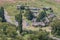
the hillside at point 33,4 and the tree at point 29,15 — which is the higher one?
the hillside at point 33,4

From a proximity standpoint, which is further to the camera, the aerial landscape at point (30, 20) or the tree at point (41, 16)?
the tree at point (41, 16)

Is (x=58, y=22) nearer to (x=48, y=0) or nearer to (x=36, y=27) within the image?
(x=36, y=27)

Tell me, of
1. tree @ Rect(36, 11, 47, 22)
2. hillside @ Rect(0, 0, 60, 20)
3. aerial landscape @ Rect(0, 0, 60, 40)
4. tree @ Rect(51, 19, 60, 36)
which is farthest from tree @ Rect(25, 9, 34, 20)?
tree @ Rect(51, 19, 60, 36)

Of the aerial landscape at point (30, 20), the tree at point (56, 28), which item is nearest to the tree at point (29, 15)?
the aerial landscape at point (30, 20)

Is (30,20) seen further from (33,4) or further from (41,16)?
(33,4)

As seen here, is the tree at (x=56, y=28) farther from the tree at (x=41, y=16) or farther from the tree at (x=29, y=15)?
the tree at (x=29, y=15)

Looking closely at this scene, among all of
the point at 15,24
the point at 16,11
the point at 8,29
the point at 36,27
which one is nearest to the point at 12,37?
the point at 8,29

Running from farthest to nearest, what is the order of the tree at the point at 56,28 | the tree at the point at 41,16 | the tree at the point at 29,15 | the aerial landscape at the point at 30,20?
the tree at the point at 29,15
the tree at the point at 41,16
the tree at the point at 56,28
the aerial landscape at the point at 30,20

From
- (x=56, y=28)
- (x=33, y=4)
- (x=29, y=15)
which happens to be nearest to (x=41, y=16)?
(x=29, y=15)

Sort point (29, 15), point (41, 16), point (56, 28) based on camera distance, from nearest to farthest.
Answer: point (56, 28) < point (41, 16) < point (29, 15)
